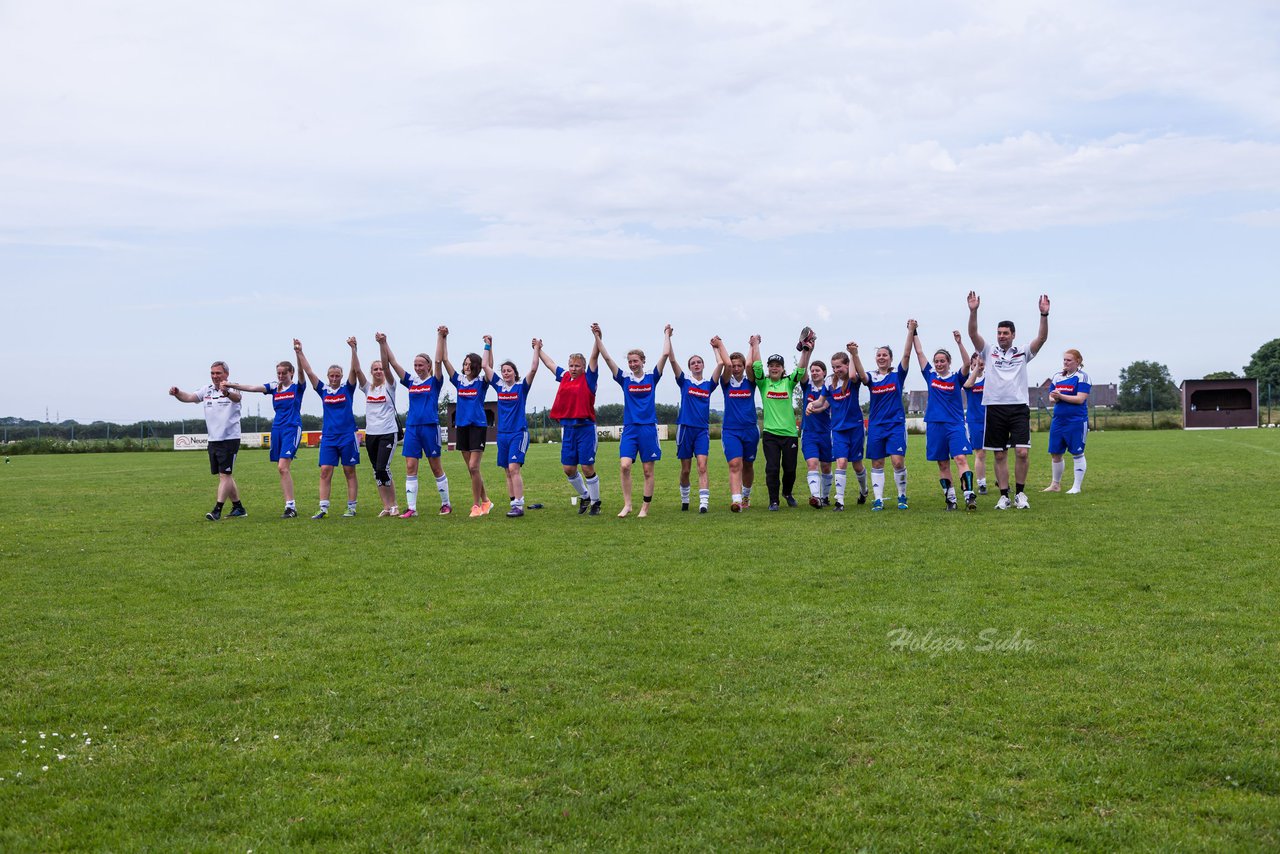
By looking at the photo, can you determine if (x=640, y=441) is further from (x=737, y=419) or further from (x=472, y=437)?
(x=472, y=437)

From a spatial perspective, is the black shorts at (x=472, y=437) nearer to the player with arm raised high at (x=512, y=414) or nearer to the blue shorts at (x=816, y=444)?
Answer: the player with arm raised high at (x=512, y=414)

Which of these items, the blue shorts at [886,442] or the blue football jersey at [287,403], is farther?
the blue football jersey at [287,403]

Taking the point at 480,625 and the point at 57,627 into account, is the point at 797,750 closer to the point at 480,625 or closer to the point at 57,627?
the point at 480,625

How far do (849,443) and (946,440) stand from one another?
130cm

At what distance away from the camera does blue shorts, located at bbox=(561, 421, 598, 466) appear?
46.1 feet

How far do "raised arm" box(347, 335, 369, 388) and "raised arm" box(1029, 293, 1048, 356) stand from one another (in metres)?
8.67

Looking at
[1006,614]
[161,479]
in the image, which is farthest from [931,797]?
[161,479]

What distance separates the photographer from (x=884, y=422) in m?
13.8

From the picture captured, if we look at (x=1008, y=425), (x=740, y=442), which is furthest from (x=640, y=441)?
(x=1008, y=425)

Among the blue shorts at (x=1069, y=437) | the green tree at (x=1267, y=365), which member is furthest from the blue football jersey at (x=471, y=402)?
the green tree at (x=1267, y=365)

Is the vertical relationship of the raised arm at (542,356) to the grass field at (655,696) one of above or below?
above

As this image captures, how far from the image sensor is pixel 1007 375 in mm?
13445

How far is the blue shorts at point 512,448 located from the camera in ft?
46.6

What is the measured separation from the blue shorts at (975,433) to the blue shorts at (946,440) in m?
1.79
